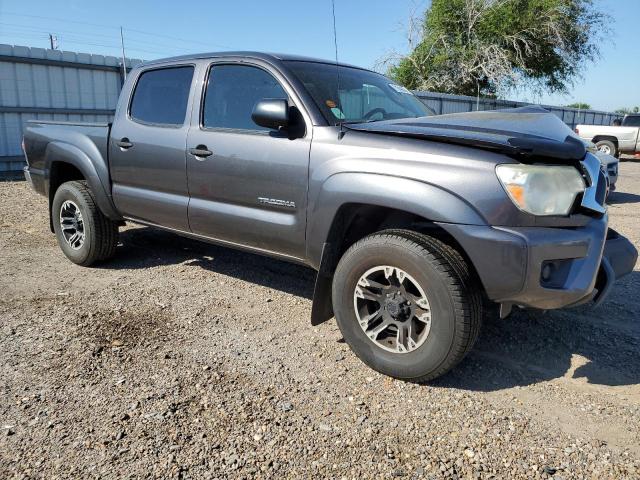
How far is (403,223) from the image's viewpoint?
308 cm

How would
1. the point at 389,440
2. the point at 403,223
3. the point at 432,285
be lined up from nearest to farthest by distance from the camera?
the point at 389,440, the point at 432,285, the point at 403,223

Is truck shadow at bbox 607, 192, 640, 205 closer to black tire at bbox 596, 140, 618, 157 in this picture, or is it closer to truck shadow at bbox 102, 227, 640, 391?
truck shadow at bbox 102, 227, 640, 391

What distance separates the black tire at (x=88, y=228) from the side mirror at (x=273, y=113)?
235 cm

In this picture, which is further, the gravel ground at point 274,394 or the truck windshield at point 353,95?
the truck windshield at point 353,95

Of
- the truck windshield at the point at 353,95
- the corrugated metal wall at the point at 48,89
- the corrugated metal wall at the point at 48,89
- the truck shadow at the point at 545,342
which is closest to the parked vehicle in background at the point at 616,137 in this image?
the corrugated metal wall at the point at 48,89

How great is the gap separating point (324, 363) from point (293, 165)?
4.00ft

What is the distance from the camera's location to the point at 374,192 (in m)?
2.81

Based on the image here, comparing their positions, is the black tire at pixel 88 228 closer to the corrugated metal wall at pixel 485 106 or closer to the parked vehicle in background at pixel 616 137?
the corrugated metal wall at pixel 485 106

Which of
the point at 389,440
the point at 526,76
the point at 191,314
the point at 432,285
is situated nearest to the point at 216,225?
the point at 191,314

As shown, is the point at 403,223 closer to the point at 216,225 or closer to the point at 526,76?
the point at 216,225

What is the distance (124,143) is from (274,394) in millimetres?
2603

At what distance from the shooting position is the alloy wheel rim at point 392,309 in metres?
2.80

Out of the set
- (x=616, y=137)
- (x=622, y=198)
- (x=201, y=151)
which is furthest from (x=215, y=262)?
(x=616, y=137)

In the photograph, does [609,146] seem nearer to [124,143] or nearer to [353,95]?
[353,95]
